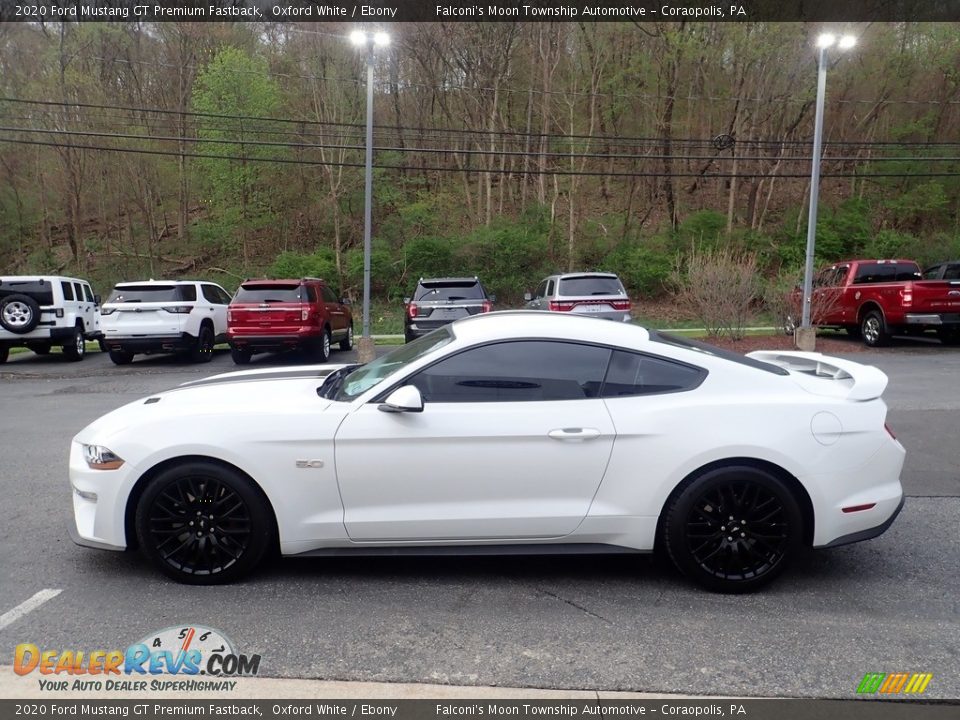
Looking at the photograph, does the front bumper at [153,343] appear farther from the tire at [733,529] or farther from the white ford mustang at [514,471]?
the tire at [733,529]

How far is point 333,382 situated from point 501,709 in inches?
90.7

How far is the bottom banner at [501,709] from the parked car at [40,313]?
14.1m

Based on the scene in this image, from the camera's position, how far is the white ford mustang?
12.0 feet

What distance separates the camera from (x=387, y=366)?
13.9 feet

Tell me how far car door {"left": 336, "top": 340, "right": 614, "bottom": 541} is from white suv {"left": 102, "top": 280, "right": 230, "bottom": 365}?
39.5 feet

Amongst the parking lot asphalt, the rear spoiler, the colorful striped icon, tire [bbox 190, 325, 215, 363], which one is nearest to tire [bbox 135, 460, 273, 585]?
the parking lot asphalt

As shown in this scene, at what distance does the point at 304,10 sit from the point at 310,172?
24.4ft

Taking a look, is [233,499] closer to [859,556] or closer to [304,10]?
[859,556]

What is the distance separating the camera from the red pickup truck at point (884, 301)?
1486 cm

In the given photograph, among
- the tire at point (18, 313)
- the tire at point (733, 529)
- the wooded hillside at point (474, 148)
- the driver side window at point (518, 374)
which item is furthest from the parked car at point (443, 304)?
the wooded hillside at point (474, 148)

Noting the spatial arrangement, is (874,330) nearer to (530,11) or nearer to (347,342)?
(347,342)

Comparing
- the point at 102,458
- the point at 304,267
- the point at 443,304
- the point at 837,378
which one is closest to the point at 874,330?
the point at 443,304

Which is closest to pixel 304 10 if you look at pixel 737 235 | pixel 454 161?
pixel 454 161

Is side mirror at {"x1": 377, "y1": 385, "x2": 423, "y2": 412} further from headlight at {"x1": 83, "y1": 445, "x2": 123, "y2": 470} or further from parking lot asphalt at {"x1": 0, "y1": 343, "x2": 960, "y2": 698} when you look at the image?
headlight at {"x1": 83, "y1": 445, "x2": 123, "y2": 470}
